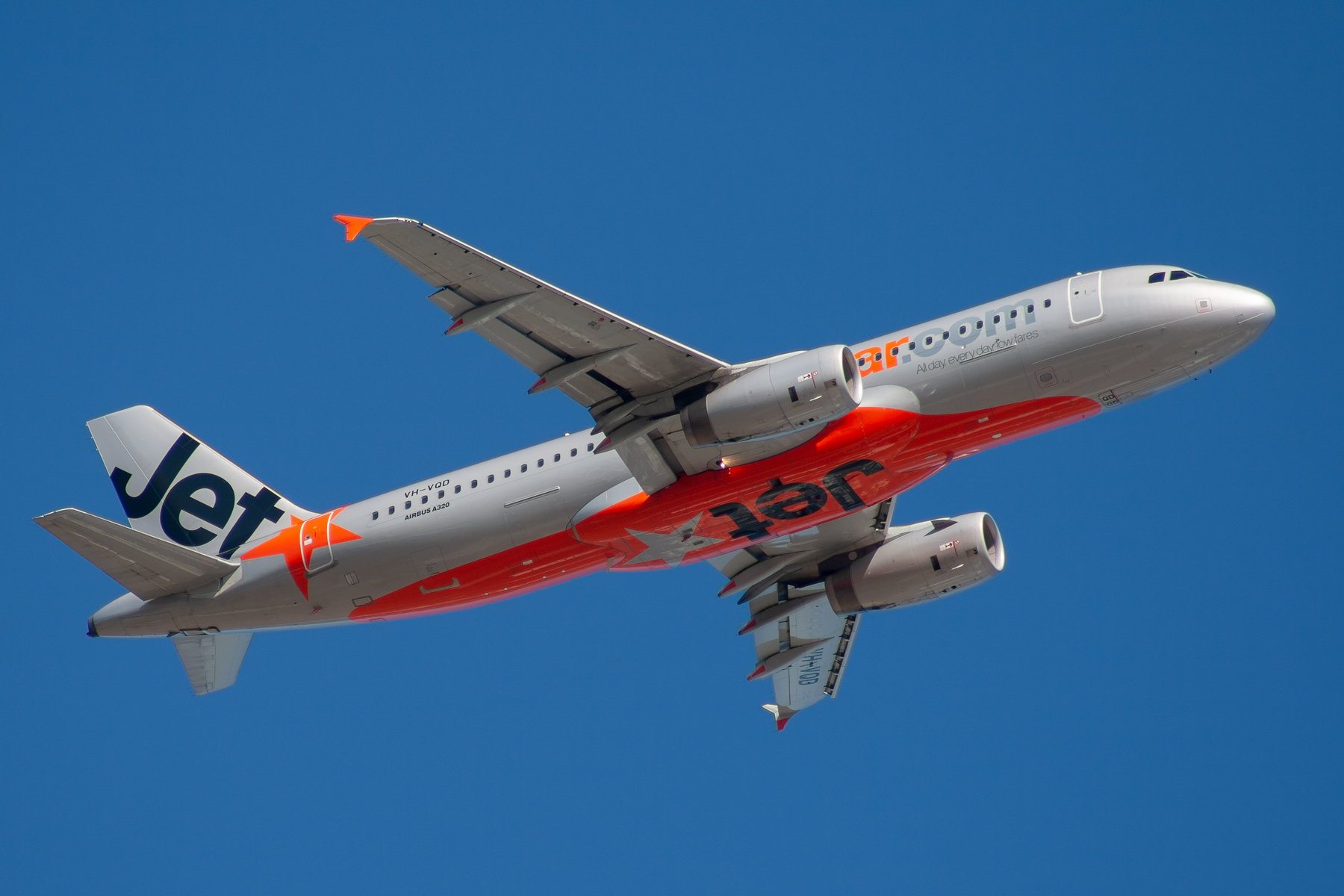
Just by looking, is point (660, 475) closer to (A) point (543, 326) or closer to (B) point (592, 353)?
(B) point (592, 353)

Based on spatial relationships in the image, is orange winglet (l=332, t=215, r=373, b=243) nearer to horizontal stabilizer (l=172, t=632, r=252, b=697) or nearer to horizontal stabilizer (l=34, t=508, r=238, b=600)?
horizontal stabilizer (l=34, t=508, r=238, b=600)

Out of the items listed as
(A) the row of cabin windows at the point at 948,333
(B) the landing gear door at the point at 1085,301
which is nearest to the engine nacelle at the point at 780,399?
(A) the row of cabin windows at the point at 948,333

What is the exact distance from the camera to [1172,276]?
3100cm

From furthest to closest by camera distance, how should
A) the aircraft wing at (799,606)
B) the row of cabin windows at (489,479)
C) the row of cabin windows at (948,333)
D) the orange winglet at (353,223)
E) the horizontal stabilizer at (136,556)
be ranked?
the aircraft wing at (799,606), the row of cabin windows at (489,479), the horizontal stabilizer at (136,556), the row of cabin windows at (948,333), the orange winglet at (353,223)

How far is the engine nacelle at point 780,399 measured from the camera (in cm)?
2975

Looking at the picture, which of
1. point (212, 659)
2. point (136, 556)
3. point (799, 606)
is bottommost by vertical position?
point (212, 659)

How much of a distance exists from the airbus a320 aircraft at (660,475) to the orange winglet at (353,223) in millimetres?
51

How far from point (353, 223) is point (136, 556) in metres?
14.4

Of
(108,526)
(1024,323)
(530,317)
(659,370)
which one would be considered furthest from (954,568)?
(108,526)

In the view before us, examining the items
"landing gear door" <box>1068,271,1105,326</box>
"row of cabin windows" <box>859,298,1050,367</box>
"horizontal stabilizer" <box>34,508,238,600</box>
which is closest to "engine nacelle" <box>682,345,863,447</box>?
"row of cabin windows" <box>859,298,1050,367</box>

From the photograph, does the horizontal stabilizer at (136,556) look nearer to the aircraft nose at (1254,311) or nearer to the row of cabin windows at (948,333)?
the row of cabin windows at (948,333)

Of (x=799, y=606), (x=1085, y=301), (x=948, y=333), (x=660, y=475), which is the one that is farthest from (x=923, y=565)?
(x=1085, y=301)

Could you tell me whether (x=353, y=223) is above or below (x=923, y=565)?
above

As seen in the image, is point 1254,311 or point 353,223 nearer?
point 353,223
